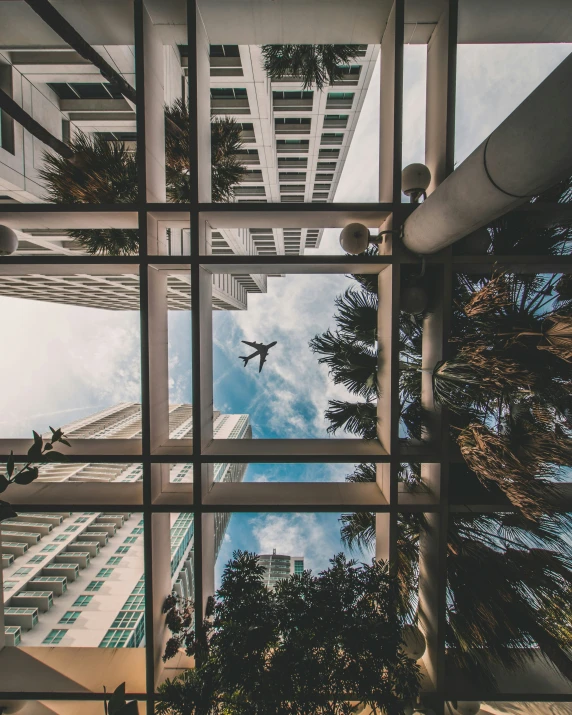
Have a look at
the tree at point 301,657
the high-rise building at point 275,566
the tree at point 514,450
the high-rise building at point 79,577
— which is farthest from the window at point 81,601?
the tree at point 514,450

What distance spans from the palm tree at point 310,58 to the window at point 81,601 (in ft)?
122

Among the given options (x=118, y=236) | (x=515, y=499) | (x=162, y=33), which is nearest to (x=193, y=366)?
(x=118, y=236)

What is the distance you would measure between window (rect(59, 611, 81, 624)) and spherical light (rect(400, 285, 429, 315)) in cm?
3389

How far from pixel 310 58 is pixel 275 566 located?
5100 centimetres

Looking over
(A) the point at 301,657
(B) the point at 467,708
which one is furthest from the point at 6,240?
(B) the point at 467,708

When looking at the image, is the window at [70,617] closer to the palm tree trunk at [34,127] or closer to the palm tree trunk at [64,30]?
the palm tree trunk at [34,127]

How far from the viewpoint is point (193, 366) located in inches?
216

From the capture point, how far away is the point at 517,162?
2.48m

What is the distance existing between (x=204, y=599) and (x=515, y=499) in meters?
5.75

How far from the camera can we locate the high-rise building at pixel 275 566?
5.46m

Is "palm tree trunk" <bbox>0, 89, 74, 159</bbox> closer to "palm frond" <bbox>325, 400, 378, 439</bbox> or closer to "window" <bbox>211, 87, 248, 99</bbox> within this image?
"palm frond" <bbox>325, 400, 378, 439</bbox>

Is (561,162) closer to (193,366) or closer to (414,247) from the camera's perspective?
(414,247)

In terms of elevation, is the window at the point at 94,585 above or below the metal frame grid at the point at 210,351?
below

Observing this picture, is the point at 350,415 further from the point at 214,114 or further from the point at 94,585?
the point at 94,585
